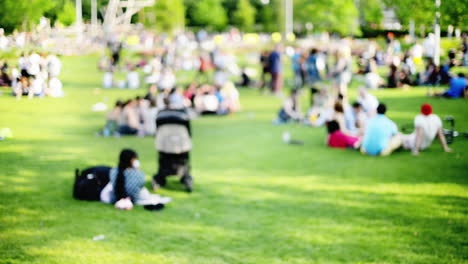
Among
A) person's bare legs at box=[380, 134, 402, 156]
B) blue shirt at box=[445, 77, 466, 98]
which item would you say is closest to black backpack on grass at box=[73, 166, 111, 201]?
person's bare legs at box=[380, 134, 402, 156]

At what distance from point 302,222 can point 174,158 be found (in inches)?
103

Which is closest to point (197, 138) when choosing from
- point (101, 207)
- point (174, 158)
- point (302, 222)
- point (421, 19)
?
point (174, 158)

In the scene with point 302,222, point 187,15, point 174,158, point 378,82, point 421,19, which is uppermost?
point 187,15

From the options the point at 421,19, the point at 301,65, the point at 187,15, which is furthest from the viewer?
the point at 187,15

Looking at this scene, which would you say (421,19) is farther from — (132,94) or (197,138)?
(132,94)

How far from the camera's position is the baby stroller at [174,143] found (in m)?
8.84

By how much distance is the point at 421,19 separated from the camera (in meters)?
16.2

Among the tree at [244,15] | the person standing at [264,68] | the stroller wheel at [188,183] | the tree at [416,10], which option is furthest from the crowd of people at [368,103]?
the tree at [244,15]

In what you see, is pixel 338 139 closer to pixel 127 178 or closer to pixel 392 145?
pixel 392 145

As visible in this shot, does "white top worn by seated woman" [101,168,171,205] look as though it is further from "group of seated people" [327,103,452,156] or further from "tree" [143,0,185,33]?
"tree" [143,0,185,33]

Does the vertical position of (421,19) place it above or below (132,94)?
above

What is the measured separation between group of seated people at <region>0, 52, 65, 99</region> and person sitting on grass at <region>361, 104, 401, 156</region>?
6.66m

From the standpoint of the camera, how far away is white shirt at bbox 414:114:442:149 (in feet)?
35.5

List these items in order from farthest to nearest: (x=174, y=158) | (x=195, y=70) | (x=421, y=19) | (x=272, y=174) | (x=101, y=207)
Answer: (x=195, y=70) → (x=421, y=19) → (x=272, y=174) → (x=174, y=158) → (x=101, y=207)
